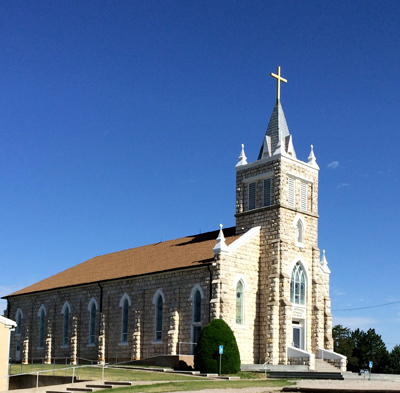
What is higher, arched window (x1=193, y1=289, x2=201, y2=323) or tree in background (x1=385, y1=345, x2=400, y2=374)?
arched window (x1=193, y1=289, x2=201, y2=323)

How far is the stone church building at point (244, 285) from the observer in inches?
1558

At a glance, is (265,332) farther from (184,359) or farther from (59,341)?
(59,341)

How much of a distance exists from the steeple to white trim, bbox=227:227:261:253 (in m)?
5.23

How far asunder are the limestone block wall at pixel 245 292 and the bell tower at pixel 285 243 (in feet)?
1.42

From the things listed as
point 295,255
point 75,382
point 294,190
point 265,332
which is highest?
point 294,190

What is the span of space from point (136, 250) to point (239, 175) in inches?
490

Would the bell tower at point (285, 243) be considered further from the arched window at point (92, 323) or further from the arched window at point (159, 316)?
the arched window at point (92, 323)

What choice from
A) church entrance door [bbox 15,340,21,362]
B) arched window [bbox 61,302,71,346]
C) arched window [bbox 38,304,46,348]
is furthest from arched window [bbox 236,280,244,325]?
church entrance door [bbox 15,340,21,362]

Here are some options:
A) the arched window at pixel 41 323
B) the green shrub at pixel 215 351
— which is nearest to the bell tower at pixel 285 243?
the green shrub at pixel 215 351

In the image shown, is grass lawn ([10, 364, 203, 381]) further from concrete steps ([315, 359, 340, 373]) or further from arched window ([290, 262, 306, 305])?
arched window ([290, 262, 306, 305])

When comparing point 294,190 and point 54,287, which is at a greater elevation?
point 294,190

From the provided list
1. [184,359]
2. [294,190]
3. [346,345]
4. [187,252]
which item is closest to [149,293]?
[187,252]

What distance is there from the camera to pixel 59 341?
51.8 meters

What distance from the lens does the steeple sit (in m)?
43.4
